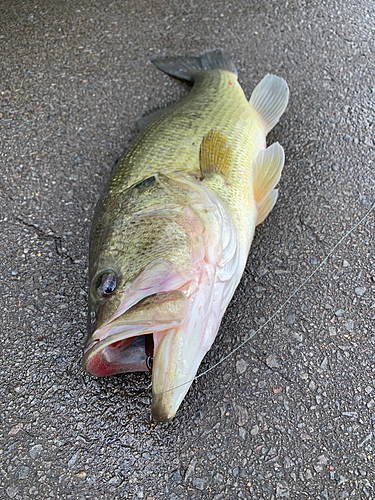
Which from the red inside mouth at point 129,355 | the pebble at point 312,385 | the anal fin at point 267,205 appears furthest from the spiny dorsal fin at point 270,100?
the red inside mouth at point 129,355

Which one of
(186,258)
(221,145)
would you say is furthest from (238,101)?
(186,258)

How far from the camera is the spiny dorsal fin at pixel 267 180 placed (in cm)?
270

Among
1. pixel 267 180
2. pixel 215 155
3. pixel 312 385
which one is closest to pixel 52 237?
pixel 215 155

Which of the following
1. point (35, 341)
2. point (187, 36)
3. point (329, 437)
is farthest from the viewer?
point (187, 36)

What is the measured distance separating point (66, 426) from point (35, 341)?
513 millimetres

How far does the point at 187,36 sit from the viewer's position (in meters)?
4.00

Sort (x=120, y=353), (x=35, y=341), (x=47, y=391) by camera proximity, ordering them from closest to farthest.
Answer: (x=120, y=353) < (x=47, y=391) < (x=35, y=341)

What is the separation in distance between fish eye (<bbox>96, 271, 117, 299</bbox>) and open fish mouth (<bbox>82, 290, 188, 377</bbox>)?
0.46 ft

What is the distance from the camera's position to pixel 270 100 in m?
3.21

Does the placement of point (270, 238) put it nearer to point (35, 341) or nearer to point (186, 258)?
point (186, 258)

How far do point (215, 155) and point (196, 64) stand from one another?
1.43 meters

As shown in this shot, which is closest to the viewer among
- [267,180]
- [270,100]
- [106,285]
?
[106,285]

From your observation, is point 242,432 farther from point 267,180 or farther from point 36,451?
point 267,180

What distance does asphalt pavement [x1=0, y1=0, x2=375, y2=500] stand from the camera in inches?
82.5
